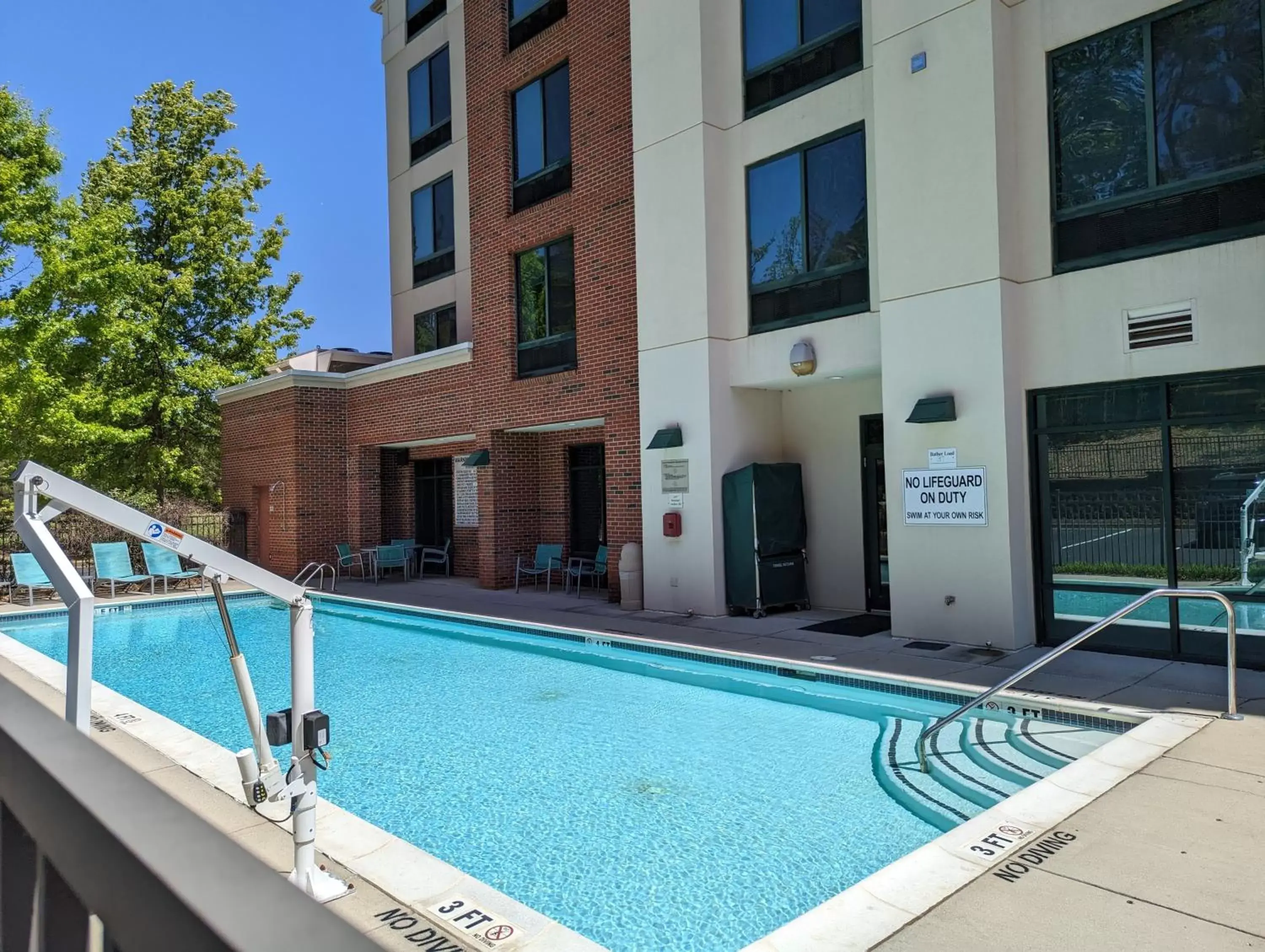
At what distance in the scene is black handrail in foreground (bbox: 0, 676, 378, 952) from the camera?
0.67 metres

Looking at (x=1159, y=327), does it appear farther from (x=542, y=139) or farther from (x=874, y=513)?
(x=542, y=139)

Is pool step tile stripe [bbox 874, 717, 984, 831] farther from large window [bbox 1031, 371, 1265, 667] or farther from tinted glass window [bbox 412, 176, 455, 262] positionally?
tinted glass window [bbox 412, 176, 455, 262]

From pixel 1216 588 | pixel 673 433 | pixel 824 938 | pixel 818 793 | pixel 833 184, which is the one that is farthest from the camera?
pixel 673 433

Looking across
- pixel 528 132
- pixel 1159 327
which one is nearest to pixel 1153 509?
pixel 1159 327

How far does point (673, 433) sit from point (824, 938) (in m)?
8.42

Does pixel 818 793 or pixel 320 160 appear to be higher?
pixel 320 160

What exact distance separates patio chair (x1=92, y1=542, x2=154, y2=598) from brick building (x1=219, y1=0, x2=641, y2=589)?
2957mm

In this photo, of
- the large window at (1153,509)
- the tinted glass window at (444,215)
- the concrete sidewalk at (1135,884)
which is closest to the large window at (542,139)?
the tinted glass window at (444,215)

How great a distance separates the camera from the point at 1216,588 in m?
7.57

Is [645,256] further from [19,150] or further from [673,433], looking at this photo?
[19,150]

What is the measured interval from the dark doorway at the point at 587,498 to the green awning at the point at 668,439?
336 cm

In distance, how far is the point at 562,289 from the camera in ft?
44.7

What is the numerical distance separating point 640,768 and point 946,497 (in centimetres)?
456

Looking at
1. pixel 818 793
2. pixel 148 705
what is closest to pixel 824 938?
pixel 818 793
